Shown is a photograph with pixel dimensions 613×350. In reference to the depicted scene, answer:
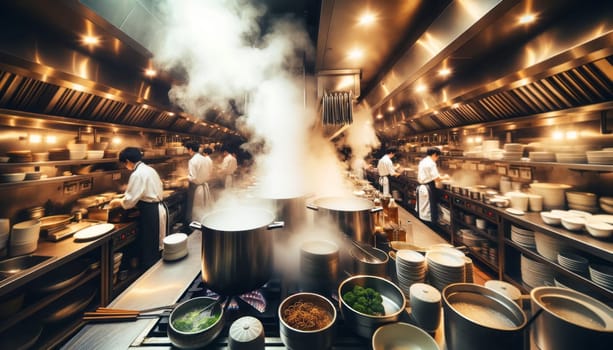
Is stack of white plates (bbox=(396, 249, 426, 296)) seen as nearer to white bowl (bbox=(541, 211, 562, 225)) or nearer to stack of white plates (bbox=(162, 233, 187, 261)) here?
stack of white plates (bbox=(162, 233, 187, 261))

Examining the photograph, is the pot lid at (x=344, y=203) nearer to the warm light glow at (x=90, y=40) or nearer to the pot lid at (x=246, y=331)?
the pot lid at (x=246, y=331)

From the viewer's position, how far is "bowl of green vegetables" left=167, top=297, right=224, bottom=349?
73 cm

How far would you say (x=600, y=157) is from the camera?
192 cm

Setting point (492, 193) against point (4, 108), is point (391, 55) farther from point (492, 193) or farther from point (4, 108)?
point (4, 108)

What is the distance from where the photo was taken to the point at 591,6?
1424mm

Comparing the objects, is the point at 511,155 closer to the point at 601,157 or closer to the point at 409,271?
the point at 601,157

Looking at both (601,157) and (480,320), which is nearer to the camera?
(480,320)

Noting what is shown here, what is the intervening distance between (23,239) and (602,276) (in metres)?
4.95

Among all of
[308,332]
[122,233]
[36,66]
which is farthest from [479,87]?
[122,233]

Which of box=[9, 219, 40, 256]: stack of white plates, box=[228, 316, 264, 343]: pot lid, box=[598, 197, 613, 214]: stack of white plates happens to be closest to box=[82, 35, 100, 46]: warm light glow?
box=[9, 219, 40, 256]: stack of white plates

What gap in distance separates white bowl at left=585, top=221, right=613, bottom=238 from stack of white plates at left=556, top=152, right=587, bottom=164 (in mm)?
633

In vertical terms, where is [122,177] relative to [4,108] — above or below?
below

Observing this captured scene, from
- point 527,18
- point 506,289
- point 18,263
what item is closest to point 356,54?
point 527,18

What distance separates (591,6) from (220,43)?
3.57m
